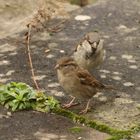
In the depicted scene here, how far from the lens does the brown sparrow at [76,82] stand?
5.00 m

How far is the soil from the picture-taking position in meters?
4.43

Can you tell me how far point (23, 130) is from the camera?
4.35 meters

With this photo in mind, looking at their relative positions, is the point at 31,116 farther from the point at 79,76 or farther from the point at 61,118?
the point at 79,76

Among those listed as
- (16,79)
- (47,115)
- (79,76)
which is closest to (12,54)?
(16,79)

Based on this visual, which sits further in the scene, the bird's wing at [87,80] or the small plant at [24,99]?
the bird's wing at [87,80]

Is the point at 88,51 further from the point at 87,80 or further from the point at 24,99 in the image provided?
the point at 24,99

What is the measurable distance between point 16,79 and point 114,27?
65.5 inches

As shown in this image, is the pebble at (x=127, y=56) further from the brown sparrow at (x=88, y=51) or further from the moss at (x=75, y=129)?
the moss at (x=75, y=129)

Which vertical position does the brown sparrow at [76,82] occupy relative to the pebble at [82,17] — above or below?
below

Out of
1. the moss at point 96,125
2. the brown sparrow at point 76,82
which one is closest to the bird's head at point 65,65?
the brown sparrow at point 76,82

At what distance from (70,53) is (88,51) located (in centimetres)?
17

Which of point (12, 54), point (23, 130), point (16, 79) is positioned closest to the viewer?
point (23, 130)

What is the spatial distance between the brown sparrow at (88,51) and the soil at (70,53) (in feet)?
0.35

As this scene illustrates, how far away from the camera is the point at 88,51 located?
606cm
